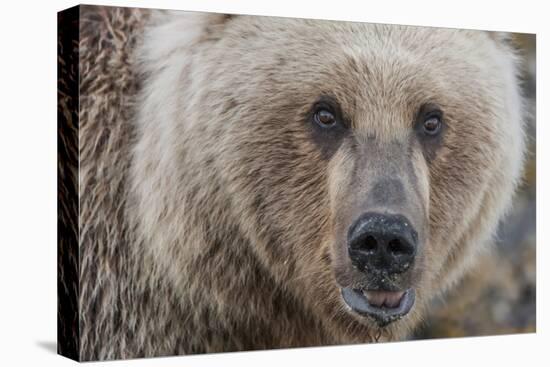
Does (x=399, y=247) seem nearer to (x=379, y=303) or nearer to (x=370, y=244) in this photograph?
(x=370, y=244)

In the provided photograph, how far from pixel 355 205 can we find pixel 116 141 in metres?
1.37

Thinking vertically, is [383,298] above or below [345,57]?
below

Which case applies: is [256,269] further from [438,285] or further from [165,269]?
[438,285]

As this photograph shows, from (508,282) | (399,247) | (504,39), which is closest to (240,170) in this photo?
(399,247)

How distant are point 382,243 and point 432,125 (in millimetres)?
839

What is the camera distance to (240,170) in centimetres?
496

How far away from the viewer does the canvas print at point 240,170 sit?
4961 mm

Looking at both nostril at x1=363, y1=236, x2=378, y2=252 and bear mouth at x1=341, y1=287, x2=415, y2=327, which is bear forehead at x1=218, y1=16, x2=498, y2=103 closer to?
nostril at x1=363, y1=236, x2=378, y2=252

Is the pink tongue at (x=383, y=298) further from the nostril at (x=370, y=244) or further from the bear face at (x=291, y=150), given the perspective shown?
the nostril at (x=370, y=244)

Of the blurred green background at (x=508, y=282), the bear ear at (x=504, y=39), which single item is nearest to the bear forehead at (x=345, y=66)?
the bear ear at (x=504, y=39)

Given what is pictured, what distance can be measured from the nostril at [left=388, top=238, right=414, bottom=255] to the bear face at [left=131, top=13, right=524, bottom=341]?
8 cm

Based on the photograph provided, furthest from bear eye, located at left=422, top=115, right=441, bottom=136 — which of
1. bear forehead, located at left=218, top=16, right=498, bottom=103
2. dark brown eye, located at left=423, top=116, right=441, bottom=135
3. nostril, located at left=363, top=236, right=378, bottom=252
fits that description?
nostril, located at left=363, top=236, right=378, bottom=252

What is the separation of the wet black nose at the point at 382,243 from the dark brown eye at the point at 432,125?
66cm

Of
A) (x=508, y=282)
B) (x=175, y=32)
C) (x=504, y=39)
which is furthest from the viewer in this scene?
(x=508, y=282)
